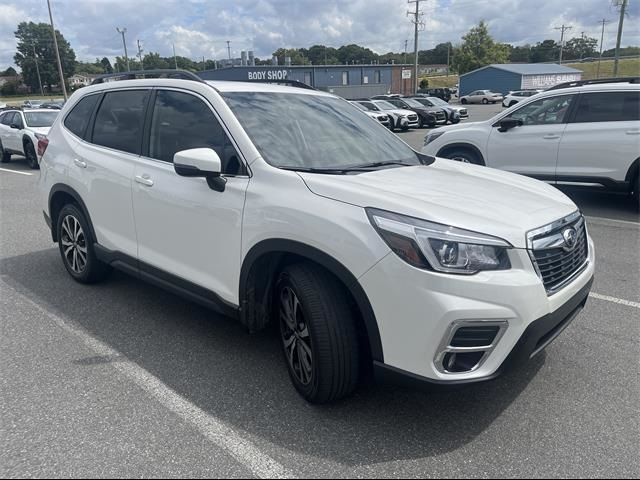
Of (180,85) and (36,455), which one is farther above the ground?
(180,85)

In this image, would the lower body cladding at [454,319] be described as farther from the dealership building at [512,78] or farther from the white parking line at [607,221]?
the dealership building at [512,78]

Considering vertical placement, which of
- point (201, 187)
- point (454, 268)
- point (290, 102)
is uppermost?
point (290, 102)

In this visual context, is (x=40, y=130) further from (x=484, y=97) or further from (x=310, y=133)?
(x=484, y=97)

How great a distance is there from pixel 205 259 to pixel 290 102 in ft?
4.24

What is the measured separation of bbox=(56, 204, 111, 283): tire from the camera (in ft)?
15.0

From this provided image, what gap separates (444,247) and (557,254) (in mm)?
729

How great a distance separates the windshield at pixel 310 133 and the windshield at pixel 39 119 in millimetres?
13263

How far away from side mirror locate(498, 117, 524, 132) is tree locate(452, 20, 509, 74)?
85.4 meters

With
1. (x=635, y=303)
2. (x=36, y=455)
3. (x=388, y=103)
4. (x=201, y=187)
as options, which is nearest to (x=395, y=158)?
(x=201, y=187)

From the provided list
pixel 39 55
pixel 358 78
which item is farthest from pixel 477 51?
pixel 39 55

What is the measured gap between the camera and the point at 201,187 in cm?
327

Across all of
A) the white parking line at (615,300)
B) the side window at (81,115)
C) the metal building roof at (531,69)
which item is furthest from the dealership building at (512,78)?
the side window at (81,115)

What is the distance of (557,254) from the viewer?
269 centimetres

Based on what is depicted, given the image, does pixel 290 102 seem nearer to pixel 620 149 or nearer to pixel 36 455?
pixel 36 455
